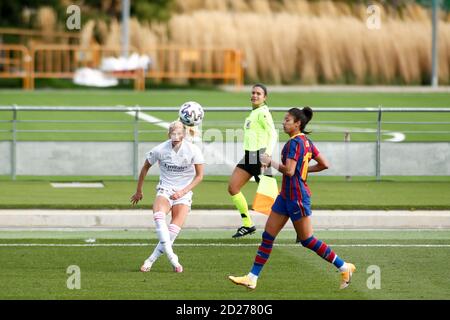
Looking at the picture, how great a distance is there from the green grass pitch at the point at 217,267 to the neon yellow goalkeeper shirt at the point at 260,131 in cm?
116

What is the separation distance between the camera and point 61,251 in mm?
14492

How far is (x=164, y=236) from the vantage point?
516 inches

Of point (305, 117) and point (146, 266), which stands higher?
point (305, 117)

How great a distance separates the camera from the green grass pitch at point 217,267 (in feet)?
39.0

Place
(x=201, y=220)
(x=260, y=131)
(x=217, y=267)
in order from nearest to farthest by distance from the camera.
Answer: (x=217, y=267) < (x=260, y=131) < (x=201, y=220)

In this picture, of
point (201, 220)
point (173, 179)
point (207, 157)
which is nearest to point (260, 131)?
point (201, 220)

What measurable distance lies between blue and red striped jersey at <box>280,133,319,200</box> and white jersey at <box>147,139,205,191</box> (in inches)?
58.6

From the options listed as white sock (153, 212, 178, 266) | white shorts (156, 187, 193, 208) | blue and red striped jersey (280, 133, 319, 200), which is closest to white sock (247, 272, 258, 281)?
blue and red striped jersey (280, 133, 319, 200)

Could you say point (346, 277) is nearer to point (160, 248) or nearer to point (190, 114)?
point (160, 248)

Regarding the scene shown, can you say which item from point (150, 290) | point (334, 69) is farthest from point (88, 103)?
point (150, 290)

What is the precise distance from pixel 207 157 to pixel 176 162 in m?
8.22

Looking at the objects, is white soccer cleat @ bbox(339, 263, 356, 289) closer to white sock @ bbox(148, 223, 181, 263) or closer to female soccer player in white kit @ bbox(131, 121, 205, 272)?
female soccer player in white kit @ bbox(131, 121, 205, 272)

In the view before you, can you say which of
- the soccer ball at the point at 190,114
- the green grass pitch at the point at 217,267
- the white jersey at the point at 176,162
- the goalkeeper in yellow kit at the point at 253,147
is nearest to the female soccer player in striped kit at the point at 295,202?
the green grass pitch at the point at 217,267

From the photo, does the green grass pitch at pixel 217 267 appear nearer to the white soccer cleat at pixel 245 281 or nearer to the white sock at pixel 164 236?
the white soccer cleat at pixel 245 281
